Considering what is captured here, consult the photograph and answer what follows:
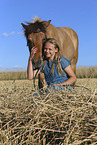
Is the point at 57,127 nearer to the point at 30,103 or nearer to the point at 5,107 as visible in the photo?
the point at 30,103

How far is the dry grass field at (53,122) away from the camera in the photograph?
1.15 m

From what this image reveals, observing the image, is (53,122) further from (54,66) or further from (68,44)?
(68,44)

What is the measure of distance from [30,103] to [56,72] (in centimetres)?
87

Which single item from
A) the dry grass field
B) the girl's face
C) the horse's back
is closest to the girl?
the girl's face

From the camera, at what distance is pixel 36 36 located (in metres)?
2.71

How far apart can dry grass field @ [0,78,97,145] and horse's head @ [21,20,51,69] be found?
1.29 m

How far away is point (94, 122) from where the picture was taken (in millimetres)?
1189

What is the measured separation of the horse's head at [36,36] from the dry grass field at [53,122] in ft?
4.23

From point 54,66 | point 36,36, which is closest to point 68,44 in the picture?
point 36,36

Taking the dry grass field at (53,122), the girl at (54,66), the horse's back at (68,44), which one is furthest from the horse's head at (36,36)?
the dry grass field at (53,122)

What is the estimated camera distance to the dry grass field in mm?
1146

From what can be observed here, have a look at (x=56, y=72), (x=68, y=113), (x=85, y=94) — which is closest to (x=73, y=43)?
(x=56, y=72)

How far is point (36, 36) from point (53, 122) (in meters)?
1.71

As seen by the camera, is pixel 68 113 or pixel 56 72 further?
pixel 56 72
